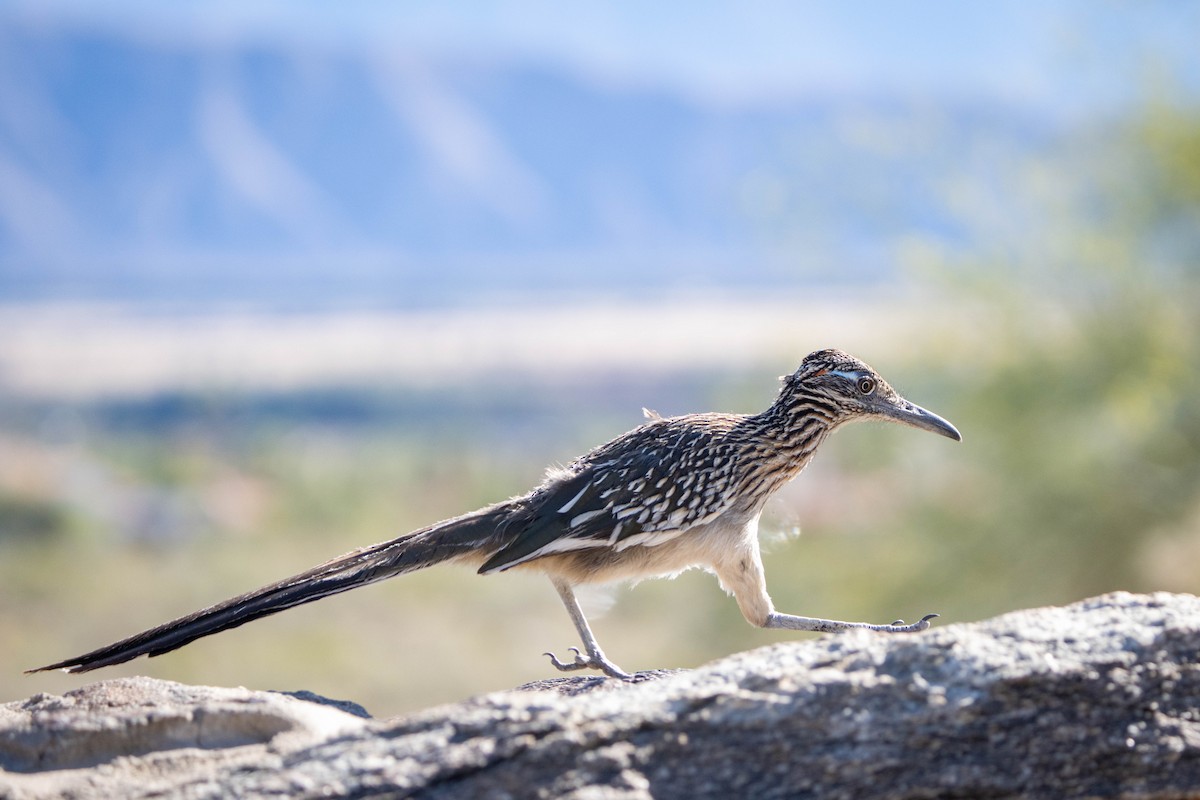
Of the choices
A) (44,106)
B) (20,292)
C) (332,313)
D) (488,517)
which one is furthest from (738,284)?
(488,517)

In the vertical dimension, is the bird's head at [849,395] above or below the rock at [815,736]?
above

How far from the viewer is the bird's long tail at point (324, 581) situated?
4578mm

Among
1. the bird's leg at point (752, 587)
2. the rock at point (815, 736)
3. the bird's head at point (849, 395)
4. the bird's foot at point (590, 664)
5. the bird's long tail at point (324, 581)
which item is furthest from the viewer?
the bird's head at point (849, 395)

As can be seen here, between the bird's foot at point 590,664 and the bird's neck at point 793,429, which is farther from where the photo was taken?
the bird's neck at point 793,429

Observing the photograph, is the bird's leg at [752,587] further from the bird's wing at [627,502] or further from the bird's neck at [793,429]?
the bird's neck at [793,429]

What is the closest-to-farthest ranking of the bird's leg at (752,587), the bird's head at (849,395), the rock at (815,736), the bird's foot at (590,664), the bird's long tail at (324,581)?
the rock at (815,736) < the bird's long tail at (324,581) < the bird's foot at (590,664) < the bird's leg at (752,587) < the bird's head at (849,395)

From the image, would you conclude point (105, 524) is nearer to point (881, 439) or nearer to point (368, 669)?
point (368, 669)

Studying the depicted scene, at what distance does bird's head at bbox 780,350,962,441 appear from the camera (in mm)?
5781

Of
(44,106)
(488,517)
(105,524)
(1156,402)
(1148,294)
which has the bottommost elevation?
(488,517)

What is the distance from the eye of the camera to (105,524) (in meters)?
33.0

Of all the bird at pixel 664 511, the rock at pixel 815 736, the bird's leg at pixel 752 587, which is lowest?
the rock at pixel 815 736

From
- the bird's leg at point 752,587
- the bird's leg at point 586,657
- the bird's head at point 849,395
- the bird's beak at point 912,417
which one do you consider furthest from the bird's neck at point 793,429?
the bird's leg at point 586,657

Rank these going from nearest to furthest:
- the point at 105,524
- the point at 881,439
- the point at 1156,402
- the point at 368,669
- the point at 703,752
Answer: the point at 703,752, the point at 1156,402, the point at 881,439, the point at 368,669, the point at 105,524

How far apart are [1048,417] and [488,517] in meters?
10.2
